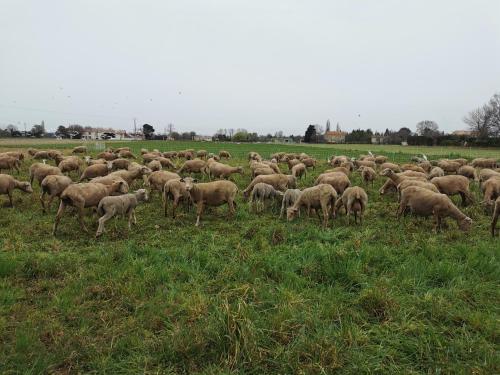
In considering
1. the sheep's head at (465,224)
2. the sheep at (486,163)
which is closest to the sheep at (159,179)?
the sheep's head at (465,224)

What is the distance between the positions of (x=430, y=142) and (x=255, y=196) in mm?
91283

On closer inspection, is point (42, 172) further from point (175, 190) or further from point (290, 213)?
point (290, 213)

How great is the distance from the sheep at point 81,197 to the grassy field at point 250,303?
0.63 meters

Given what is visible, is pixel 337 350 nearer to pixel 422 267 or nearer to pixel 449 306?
pixel 449 306

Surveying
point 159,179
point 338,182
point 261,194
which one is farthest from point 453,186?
point 159,179

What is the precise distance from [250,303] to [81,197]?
7.38 m

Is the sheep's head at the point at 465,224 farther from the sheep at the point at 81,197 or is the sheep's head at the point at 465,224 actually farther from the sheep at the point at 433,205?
the sheep at the point at 81,197

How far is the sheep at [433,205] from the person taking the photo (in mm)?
11234

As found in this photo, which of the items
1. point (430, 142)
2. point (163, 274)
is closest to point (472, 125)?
point (430, 142)

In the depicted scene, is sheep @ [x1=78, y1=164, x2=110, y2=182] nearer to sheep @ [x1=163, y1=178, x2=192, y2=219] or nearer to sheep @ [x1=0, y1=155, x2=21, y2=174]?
sheep @ [x1=0, y1=155, x2=21, y2=174]

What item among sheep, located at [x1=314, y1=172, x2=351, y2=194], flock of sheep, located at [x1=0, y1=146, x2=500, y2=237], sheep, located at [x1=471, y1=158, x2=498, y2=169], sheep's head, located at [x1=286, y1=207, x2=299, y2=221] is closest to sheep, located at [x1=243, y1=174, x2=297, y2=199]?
flock of sheep, located at [x1=0, y1=146, x2=500, y2=237]

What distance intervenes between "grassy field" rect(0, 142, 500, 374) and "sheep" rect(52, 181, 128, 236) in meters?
0.63

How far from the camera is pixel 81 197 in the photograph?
36.5 ft

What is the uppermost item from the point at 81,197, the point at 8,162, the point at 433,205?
the point at 8,162
